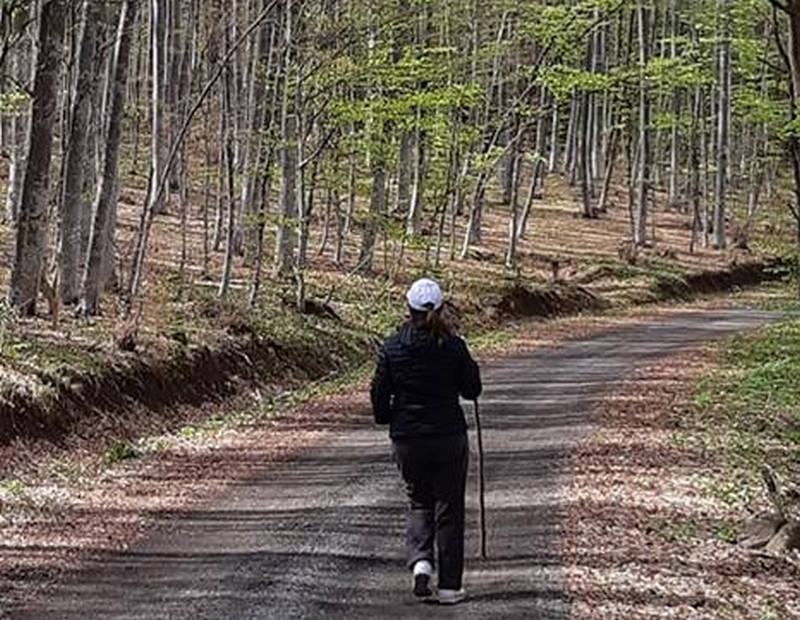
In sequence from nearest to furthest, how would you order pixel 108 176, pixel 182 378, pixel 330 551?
pixel 330 551, pixel 182 378, pixel 108 176

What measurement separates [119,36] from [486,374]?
26.3ft

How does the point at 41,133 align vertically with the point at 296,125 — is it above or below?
below

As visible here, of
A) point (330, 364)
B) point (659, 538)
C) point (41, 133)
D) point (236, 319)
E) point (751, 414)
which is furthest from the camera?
point (330, 364)

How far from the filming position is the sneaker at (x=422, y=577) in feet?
25.6

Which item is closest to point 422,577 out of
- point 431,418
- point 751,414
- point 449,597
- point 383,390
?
point 449,597

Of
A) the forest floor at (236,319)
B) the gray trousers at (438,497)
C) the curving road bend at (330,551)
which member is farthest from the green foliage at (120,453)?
the gray trousers at (438,497)

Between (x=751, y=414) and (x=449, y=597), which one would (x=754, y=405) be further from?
(x=449, y=597)

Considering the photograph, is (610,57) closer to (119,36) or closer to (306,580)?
(119,36)

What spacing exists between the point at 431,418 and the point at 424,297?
0.73 meters

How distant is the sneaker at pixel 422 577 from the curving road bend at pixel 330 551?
0.33 ft

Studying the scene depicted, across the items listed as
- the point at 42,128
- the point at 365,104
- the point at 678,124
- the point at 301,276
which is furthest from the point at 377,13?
the point at 678,124

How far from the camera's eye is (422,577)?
25.6ft

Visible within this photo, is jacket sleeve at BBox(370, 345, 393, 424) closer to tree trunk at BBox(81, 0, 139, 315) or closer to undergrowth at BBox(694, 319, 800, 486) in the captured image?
undergrowth at BBox(694, 319, 800, 486)

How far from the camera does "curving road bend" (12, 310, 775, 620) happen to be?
7.67 meters
